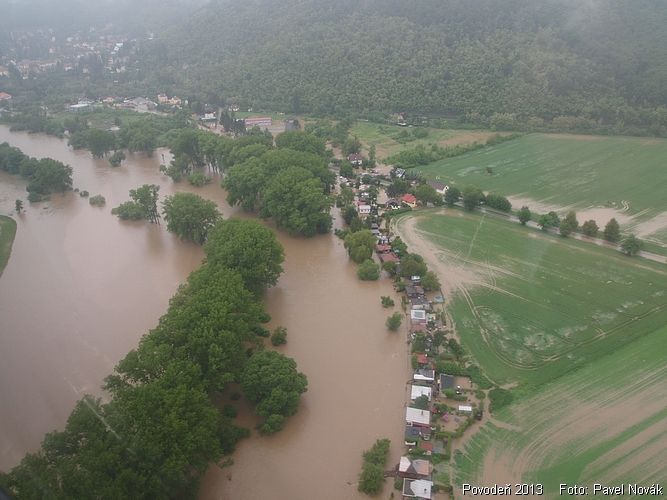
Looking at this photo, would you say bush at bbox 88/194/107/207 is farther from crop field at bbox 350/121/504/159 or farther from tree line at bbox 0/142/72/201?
crop field at bbox 350/121/504/159

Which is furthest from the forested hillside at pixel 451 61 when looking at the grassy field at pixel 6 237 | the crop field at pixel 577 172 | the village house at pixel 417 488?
the village house at pixel 417 488

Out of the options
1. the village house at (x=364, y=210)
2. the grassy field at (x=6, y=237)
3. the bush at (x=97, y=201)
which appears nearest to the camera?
the grassy field at (x=6, y=237)

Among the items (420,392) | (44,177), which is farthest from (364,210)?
(44,177)

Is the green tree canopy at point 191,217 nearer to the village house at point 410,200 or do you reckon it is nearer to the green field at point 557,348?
the green field at point 557,348

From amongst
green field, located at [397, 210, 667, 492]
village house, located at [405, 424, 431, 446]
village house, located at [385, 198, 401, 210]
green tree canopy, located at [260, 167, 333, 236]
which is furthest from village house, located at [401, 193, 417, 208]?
village house, located at [405, 424, 431, 446]

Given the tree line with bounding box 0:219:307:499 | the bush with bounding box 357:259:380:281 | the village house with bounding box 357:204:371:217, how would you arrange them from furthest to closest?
the village house with bounding box 357:204:371:217 < the bush with bounding box 357:259:380:281 < the tree line with bounding box 0:219:307:499

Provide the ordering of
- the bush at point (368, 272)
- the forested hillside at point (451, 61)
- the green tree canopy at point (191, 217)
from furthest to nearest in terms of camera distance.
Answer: the forested hillside at point (451, 61) → the green tree canopy at point (191, 217) → the bush at point (368, 272)

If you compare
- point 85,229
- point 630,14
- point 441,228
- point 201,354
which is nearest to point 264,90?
point 85,229
